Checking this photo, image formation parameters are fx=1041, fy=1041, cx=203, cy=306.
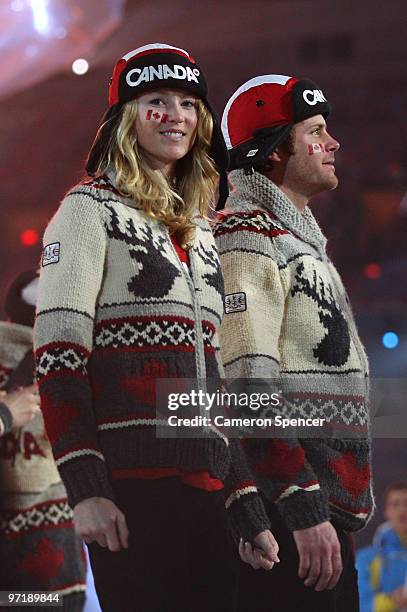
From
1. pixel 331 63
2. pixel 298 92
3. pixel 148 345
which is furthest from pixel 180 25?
pixel 148 345

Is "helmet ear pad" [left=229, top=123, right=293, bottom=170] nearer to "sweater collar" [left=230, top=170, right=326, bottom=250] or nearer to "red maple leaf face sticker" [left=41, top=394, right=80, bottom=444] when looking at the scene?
"sweater collar" [left=230, top=170, right=326, bottom=250]

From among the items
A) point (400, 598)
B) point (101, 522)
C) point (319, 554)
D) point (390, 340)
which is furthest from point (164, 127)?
point (400, 598)

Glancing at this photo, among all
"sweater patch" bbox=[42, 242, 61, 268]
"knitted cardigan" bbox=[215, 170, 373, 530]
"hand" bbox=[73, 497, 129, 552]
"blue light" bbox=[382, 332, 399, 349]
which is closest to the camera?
"hand" bbox=[73, 497, 129, 552]

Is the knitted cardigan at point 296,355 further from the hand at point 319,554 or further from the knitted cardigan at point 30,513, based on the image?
the knitted cardigan at point 30,513

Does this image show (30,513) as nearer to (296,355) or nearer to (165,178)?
(296,355)

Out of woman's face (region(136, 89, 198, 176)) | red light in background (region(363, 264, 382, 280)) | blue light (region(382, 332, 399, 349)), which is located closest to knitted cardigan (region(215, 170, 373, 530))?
woman's face (region(136, 89, 198, 176))

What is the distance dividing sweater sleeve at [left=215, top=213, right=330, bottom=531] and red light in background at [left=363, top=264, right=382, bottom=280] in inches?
32.5

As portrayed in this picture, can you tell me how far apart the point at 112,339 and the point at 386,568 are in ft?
3.07

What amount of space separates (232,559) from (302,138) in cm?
80

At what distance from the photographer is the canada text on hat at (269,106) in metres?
1.92

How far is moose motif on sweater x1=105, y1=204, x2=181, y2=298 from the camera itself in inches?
58.7

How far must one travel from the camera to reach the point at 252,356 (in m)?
1.72

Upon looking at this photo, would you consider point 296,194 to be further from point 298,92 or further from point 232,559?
point 232,559

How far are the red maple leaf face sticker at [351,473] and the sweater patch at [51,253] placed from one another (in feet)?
2.05
